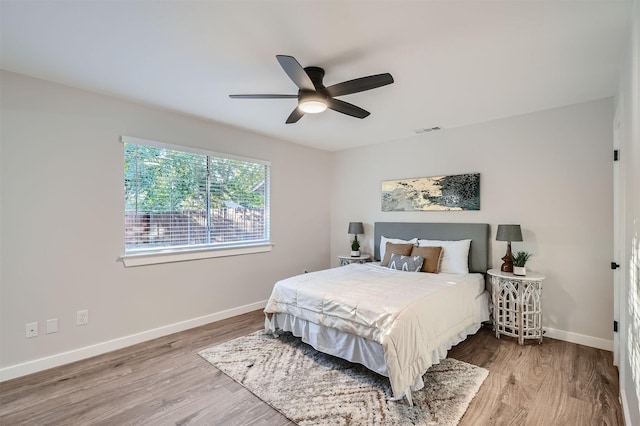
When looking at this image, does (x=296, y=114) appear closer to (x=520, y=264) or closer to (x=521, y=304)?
(x=520, y=264)

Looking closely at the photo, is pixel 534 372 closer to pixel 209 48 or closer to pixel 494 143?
pixel 494 143

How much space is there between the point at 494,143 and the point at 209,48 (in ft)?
11.0

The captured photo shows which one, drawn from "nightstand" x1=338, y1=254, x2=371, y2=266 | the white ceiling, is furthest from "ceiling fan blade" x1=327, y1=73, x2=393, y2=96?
"nightstand" x1=338, y1=254, x2=371, y2=266

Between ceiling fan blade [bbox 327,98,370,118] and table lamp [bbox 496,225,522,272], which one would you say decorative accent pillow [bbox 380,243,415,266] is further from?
ceiling fan blade [bbox 327,98,370,118]

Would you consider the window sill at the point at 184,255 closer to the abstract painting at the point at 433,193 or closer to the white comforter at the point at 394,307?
the white comforter at the point at 394,307

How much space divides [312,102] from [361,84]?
42 cm

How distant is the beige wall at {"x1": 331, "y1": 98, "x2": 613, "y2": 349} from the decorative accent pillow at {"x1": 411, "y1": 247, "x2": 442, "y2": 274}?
0.60m

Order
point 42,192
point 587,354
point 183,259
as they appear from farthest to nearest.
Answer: point 183,259 → point 587,354 → point 42,192

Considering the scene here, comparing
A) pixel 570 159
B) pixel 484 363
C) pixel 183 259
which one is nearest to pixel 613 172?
pixel 570 159

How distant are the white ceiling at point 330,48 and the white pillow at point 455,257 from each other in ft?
5.39

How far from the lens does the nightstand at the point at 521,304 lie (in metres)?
3.14

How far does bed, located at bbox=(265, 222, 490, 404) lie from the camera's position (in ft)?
7.43

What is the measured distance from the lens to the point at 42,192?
8.80ft

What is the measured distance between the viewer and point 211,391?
2.36m
